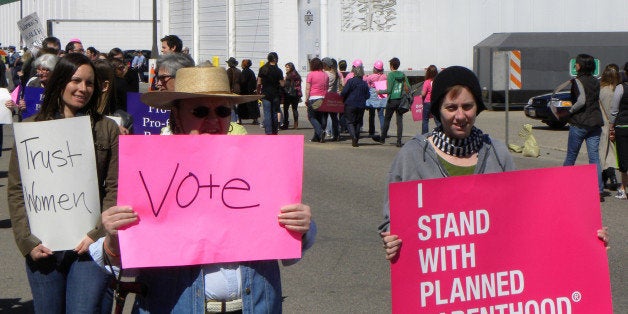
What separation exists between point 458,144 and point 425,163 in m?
0.15

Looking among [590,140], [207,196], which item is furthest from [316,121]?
[207,196]

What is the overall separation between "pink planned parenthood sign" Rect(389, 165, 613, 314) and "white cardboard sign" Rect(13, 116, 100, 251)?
1303 millimetres

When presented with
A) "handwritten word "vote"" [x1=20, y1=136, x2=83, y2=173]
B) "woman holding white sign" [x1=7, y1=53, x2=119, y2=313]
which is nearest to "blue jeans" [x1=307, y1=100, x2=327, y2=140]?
"woman holding white sign" [x1=7, y1=53, x2=119, y2=313]

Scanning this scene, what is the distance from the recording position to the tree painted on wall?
3700 centimetres

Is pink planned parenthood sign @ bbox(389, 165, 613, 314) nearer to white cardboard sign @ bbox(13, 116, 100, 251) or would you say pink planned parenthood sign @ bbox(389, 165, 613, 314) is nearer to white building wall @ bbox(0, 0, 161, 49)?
white cardboard sign @ bbox(13, 116, 100, 251)

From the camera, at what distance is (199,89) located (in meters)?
3.72

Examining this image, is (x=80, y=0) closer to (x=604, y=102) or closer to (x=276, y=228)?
(x=604, y=102)

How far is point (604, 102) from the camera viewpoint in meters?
13.7

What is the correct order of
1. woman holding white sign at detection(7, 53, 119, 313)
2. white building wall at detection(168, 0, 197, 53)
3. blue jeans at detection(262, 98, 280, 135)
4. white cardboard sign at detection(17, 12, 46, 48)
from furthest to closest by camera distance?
white building wall at detection(168, 0, 197, 53)
blue jeans at detection(262, 98, 280, 135)
white cardboard sign at detection(17, 12, 46, 48)
woman holding white sign at detection(7, 53, 119, 313)

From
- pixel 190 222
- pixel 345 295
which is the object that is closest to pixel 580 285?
pixel 190 222

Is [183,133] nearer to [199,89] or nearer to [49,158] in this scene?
[199,89]

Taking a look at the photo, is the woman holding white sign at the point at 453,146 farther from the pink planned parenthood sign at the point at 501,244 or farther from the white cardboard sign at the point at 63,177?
the white cardboard sign at the point at 63,177

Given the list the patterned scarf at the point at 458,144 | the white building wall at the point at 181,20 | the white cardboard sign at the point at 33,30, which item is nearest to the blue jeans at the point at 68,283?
the patterned scarf at the point at 458,144

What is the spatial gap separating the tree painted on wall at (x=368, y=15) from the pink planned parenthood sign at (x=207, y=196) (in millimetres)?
33628
